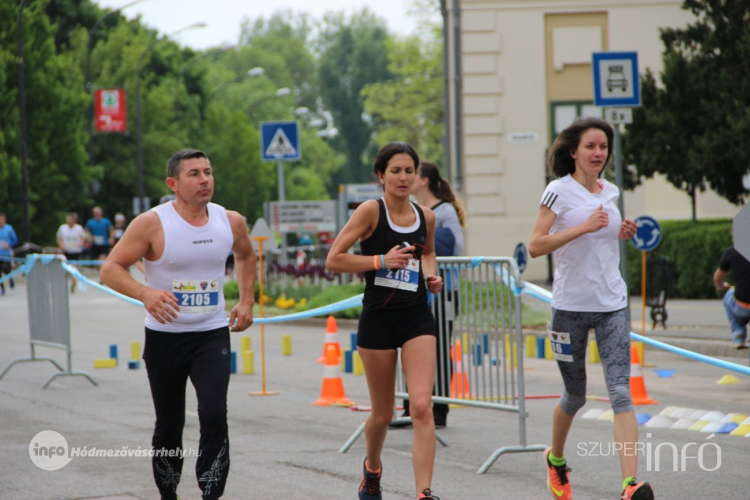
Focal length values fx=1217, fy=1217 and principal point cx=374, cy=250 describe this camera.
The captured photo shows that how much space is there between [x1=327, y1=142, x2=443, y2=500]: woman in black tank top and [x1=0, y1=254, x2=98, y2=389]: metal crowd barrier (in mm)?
6098

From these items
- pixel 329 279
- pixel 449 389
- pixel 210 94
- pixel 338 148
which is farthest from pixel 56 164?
pixel 338 148

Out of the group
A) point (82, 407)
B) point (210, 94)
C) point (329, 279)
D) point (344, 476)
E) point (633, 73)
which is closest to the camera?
point (344, 476)

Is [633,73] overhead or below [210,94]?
below

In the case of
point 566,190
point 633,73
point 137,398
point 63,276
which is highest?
point 633,73

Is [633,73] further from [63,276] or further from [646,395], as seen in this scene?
[63,276]

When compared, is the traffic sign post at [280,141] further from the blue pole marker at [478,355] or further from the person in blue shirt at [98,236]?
the person in blue shirt at [98,236]

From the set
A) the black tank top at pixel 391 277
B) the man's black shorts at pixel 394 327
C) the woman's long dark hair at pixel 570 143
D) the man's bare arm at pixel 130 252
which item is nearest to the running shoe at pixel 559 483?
the man's black shorts at pixel 394 327

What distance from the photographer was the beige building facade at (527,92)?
2852 centimetres

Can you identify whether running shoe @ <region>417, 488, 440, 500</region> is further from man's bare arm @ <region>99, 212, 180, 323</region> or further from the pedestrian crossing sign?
the pedestrian crossing sign

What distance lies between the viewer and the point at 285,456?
8.17 meters

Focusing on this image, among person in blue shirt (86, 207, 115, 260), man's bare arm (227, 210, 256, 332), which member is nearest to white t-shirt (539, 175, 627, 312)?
man's bare arm (227, 210, 256, 332)

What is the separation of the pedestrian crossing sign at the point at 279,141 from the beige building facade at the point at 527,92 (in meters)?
8.69

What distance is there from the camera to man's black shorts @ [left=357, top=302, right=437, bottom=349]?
6262 millimetres

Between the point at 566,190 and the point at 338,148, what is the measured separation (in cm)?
9998
